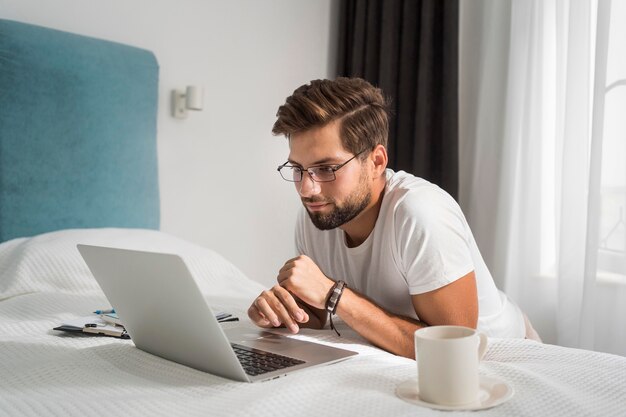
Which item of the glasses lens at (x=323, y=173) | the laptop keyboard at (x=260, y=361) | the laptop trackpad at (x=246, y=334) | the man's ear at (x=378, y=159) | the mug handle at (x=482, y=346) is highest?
the man's ear at (x=378, y=159)

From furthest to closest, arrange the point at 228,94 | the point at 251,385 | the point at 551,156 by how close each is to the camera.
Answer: the point at 228,94, the point at 551,156, the point at 251,385

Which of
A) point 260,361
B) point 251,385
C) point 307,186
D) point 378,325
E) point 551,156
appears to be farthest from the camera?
point 551,156

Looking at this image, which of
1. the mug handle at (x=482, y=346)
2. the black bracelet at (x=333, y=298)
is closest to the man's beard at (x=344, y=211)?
the black bracelet at (x=333, y=298)

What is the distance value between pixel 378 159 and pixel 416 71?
162cm

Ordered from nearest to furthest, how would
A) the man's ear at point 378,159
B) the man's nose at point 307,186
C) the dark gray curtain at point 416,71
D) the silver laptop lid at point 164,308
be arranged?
1. the silver laptop lid at point 164,308
2. the man's nose at point 307,186
3. the man's ear at point 378,159
4. the dark gray curtain at point 416,71

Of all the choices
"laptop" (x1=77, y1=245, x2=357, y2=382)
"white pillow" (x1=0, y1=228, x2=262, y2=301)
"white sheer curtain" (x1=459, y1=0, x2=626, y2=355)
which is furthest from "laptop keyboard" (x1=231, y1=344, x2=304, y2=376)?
Result: "white sheer curtain" (x1=459, y1=0, x2=626, y2=355)

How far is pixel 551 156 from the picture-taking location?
9.11 ft

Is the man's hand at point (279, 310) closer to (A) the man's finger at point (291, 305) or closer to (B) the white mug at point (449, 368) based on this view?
(A) the man's finger at point (291, 305)

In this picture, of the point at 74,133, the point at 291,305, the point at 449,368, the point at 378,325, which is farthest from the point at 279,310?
the point at 74,133

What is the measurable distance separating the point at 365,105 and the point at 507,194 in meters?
1.28

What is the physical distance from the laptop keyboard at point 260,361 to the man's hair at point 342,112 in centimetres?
61

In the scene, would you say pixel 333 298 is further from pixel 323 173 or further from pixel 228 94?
pixel 228 94

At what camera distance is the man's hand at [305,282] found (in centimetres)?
156

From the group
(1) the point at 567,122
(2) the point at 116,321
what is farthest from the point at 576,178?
(2) the point at 116,321
